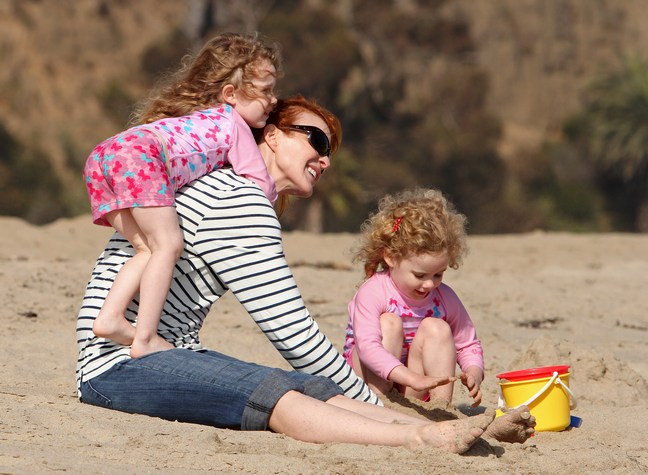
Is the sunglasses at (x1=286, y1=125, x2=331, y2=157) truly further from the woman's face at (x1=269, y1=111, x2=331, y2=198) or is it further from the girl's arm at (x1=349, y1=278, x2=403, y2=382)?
the girl's arm at (x1=349, y1=278, x2=403, y2=382)

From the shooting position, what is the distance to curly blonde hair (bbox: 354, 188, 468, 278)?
3.96 m

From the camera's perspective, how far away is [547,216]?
24.5m

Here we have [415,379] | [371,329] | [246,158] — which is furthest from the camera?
[371,329]

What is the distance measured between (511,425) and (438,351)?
71 centimetres

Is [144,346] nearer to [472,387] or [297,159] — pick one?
[297,159]

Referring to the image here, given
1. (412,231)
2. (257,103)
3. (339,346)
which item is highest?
(257,103)

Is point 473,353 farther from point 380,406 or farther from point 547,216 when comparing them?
point 547,216

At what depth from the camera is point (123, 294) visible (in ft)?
11.0

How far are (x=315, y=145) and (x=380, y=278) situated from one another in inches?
28.2

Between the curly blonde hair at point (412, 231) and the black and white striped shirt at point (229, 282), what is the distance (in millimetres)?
686

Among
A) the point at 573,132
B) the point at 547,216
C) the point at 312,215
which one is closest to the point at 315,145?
the point at 312,215

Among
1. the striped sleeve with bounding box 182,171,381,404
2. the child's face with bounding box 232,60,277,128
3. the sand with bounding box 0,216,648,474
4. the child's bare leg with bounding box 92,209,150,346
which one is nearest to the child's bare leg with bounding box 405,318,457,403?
the sand with bounding box 0,216,648,474

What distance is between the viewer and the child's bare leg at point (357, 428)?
10.1 ft

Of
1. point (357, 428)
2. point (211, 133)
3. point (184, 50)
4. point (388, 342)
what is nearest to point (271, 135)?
point (211, 133)
